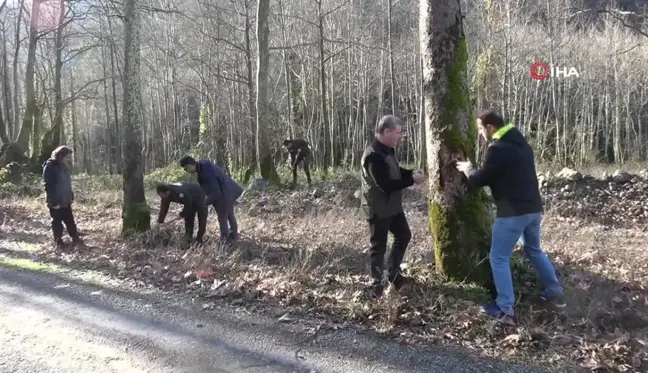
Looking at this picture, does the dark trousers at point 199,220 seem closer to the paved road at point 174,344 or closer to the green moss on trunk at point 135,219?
the green moss on trunk at point 135,219

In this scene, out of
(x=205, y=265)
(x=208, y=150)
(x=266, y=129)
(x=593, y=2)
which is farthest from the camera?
(x=208, y=150)

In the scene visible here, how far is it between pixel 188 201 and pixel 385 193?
14.5 ft

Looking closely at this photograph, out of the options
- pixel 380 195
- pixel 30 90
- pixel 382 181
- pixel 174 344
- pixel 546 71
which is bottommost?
pixel 174 344

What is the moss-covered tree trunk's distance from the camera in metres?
5.30

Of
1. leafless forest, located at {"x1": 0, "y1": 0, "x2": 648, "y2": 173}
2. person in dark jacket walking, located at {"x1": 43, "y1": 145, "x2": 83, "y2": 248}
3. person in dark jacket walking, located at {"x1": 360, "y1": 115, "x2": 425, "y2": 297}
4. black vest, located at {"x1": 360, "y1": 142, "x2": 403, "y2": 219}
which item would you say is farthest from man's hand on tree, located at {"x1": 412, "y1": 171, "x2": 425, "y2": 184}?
leafless forest, located at {"x1": 0, "y1": 0, "x2": 648, "y2": 173}

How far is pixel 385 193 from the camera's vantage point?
525 cm

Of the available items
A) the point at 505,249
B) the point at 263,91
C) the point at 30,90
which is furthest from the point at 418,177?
the point at 30,90

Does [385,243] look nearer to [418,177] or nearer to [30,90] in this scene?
[418,177]

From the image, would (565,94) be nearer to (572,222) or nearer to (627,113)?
(627,113)

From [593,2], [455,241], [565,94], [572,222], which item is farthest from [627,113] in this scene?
[455,241]

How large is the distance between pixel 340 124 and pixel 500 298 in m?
29.5

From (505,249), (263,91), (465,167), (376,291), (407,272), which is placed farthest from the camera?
(263,91)

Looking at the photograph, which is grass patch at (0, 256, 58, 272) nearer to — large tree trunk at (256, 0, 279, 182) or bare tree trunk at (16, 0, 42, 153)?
large tree trunk at (256, 0, 279, 182)

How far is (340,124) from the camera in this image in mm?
33750
